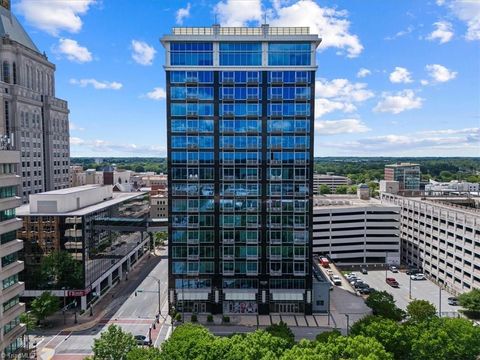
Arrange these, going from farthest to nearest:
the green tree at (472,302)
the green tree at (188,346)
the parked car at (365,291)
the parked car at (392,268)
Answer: the parked car at (392,268) → the parked car at (365,291) → the green tree at (472,302) → the green tree at (188,346)

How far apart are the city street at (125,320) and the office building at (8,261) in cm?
1189

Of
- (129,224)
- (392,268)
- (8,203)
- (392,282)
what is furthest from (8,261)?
(392,268)

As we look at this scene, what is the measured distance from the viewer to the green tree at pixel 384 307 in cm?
7150

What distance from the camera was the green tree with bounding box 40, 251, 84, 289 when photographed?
263ft

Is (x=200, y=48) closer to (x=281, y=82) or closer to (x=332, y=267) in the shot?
(x=281, y=82)

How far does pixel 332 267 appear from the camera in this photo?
4414 inches

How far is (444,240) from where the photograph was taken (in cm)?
10500

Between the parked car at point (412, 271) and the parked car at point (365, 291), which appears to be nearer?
the parked car at point (365, 291)

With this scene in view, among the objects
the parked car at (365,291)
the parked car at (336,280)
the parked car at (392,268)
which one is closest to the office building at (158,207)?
the parked car at (336,280)

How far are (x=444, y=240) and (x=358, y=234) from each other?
2583 centimetres

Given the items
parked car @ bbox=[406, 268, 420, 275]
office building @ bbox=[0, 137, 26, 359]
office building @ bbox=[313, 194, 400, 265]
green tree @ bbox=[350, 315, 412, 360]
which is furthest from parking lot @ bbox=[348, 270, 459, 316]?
office building @ bbox=[0, 137, 26, 359]

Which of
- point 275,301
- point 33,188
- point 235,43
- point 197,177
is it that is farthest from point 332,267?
point 33,188

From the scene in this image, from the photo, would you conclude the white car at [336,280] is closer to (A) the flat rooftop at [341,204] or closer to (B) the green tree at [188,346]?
(A) the flat rooftop at [341,204]

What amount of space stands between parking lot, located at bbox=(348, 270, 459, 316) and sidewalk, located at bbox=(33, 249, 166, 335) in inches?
2428
